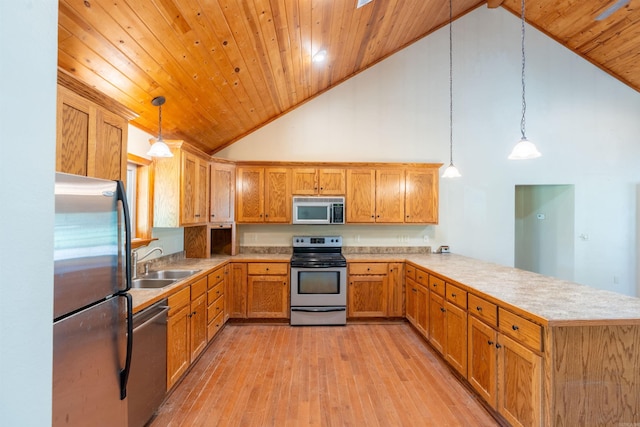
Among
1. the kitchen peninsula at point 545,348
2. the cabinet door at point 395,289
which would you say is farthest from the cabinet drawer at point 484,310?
the cabinet door at point 395,289

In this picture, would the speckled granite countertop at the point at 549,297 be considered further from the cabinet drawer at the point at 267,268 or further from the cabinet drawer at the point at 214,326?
the cabinet drawer at the point at 214,326

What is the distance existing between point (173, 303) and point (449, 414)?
89.0 inches

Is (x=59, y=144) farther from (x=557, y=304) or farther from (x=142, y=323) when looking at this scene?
(x=557, y=304)

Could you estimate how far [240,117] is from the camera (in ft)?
12.7

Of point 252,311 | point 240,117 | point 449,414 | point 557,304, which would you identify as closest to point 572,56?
point 557,304

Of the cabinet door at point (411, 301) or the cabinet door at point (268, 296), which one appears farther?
the cabinet door at point (268, 296)

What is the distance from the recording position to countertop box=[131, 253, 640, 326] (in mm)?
1675

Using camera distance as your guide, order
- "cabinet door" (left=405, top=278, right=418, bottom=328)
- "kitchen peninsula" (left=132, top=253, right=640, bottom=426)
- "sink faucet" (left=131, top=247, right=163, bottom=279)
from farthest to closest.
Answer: "cabinet door" (left=405, top=278, right=418, bottom=328)
"sink faucet" (left=131, top=247, right=163, bottom=279)
"kitchen peninsula" (left=132, top=253, right=640, bottom=426)

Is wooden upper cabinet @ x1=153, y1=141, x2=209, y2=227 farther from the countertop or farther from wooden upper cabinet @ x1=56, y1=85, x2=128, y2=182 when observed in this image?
wooden upper cabinet @ x1=56, y1=85, x2=128, y2=182

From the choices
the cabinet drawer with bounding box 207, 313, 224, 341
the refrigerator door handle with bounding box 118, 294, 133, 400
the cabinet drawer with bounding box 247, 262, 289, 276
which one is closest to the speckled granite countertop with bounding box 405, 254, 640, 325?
the cabinet drawer with bounding box 247, 262, 289, 276

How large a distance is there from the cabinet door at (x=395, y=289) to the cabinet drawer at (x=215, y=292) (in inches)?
84.0

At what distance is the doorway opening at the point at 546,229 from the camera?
15.0 feet

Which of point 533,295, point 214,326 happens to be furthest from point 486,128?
point 214,326

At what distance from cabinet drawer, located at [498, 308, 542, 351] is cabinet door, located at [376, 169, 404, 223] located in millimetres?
2276
